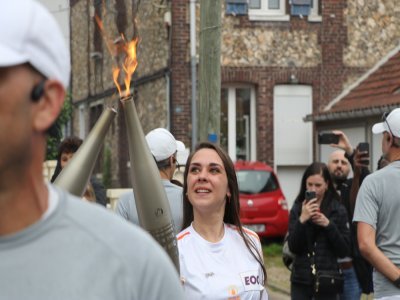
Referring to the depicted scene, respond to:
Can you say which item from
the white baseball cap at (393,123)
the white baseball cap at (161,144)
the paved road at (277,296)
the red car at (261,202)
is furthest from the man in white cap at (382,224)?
the red car at (261,202)

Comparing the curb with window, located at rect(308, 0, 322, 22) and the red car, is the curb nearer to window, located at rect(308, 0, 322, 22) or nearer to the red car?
the red car

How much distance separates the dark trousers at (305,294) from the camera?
706 cm

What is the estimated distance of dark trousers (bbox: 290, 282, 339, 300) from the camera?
23.1 ft

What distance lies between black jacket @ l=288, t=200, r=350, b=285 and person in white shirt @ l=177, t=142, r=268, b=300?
232 centimetres

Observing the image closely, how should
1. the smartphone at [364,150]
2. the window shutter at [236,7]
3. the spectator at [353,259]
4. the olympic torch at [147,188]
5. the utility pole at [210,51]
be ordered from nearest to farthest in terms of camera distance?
the olympic torch at [147,188]
the spectator at [353,259]
the smartphone at [364,150]
the utility pole at [210,51]
the window shutter at [236,7]

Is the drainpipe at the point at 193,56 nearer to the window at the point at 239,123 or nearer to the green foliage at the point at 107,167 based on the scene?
the window at the point at 239,123

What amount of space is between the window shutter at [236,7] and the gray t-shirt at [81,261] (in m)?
19.6

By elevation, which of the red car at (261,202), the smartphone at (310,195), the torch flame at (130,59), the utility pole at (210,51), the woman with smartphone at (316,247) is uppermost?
the utility pole at (210,51)

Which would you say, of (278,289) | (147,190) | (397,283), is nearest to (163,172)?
(397,283)

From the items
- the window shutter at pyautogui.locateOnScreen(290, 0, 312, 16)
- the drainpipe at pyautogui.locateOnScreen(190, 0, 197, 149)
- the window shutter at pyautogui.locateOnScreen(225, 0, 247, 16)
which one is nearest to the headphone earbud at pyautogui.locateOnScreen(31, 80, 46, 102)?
the drainpipe at pyautogui.locateOnScreen(190, 0, 197, 149)

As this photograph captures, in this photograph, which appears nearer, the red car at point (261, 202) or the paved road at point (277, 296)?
the paved road at point (277, 296)

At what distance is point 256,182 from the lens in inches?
683

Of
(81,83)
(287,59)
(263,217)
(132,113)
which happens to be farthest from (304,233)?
(81,83)

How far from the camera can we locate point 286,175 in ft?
71.5
